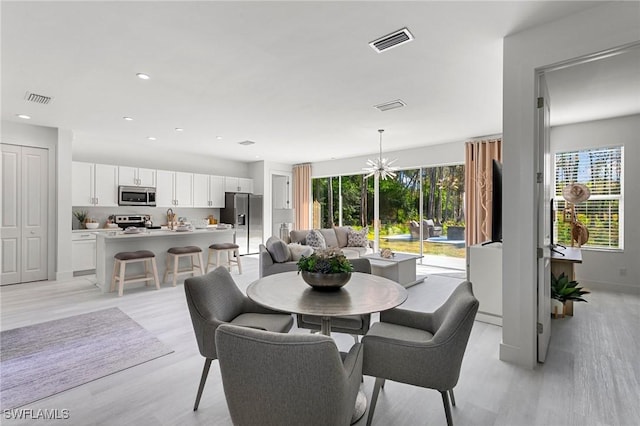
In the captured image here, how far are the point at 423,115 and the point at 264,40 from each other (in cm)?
283

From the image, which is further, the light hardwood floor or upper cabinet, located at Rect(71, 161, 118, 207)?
upper cabinet, located at Rect(71, 161, 118, 207)

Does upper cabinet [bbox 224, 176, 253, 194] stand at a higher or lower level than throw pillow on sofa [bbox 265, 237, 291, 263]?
higher

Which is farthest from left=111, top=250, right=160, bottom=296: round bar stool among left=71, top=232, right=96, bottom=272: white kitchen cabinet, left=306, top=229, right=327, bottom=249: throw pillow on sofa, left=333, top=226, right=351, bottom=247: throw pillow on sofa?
left=333, top=226, right=351, bottom=247: throw pillow on sofa

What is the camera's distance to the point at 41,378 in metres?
2.28

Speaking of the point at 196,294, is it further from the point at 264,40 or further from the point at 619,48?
the point at 619,48

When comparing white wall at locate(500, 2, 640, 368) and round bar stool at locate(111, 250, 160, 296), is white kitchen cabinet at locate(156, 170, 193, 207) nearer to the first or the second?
round bar stool at locate(111, 250, 160, 296)

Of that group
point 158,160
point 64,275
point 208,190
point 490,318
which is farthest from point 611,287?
point 158,160

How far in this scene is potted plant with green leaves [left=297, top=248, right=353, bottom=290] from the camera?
1944mm

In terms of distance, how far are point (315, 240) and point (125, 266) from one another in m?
3.26

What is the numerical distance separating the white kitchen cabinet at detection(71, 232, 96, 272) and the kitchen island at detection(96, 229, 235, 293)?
3.22 feet

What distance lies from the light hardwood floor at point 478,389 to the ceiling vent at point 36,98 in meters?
2.64

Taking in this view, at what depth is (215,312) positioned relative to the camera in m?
2.02

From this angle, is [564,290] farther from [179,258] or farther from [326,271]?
[179,258]

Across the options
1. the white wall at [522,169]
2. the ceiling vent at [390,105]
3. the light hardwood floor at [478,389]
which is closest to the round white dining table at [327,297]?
the light hardwood floor at [478,389]
